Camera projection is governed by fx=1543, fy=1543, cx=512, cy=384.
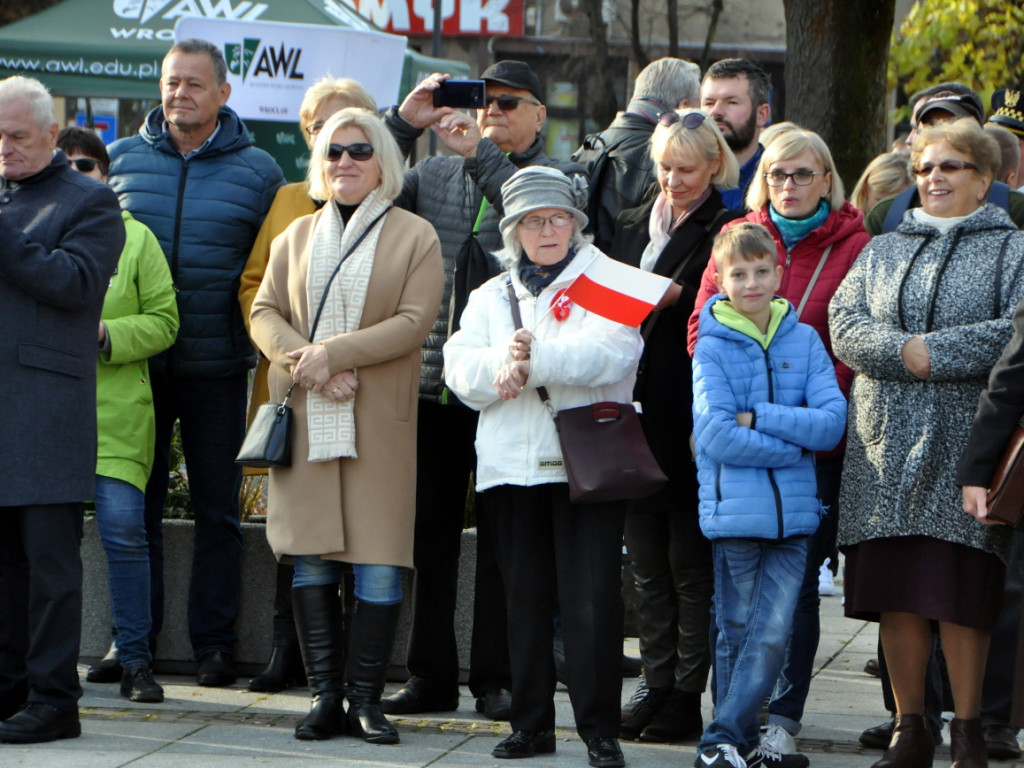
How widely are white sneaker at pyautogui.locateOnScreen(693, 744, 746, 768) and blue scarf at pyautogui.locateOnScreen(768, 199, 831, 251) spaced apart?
1.70 metres

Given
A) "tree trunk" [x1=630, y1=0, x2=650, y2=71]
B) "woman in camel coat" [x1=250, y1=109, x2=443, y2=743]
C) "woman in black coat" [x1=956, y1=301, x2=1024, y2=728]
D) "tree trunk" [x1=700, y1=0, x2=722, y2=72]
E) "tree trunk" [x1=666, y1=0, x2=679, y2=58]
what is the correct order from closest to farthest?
"woman in black coat" [x1=956, y1=301, x2=1024, y2=728]
"woman in camel coat" [x1=250, y1=109, x2=443, y2=743]
"tree trunk" [x1=630, y1=0, x2=650, y2=71]
"tree trunk" [x1=700, y1=0, x2=722, y2=72]
"tree trunk" [x1=666, y1=0, x2=679, y2=58]

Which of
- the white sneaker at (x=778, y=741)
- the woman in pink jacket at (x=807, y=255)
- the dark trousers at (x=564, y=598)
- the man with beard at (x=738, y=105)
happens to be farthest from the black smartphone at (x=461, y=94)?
the white sneaker at (x=778, y=741)

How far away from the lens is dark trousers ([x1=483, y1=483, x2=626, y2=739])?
4.93 meters

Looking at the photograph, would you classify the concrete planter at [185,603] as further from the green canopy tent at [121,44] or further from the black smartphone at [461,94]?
the green canopy tent at [121,44]

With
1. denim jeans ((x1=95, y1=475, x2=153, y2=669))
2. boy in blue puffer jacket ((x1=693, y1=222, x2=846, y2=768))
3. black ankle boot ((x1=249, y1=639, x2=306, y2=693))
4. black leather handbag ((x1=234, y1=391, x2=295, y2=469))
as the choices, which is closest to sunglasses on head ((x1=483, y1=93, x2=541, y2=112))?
boy in blue puffer jacket ((x1=693, y1=222, x2=846, y2=768))

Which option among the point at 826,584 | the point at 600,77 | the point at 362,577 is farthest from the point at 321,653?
the point at 600,77

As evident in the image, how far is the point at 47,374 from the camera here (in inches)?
204

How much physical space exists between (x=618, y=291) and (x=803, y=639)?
1383mm

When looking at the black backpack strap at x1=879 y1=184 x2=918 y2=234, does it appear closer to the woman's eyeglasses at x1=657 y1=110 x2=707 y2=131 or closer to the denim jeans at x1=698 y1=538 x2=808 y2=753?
the woman's eyeglasses at x1=657 y1=110 x2=707 y2=131

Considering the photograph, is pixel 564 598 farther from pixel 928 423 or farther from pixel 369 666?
pixel 928 423

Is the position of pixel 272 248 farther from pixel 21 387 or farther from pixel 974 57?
pixel 974 57

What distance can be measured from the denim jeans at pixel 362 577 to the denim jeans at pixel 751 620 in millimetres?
1161

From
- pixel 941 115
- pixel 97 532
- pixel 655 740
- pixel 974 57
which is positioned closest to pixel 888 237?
pixel 941 115

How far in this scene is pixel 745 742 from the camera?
482 centimetres
